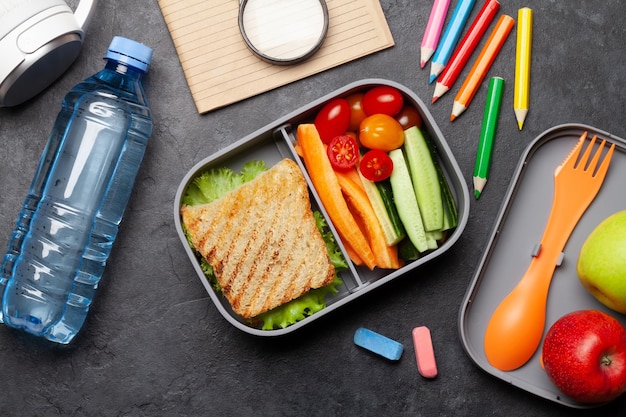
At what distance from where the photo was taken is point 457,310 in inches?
68.4

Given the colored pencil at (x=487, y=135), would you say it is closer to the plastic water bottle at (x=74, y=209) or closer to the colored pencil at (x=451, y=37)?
the colored pencil at (x=451, y=37)

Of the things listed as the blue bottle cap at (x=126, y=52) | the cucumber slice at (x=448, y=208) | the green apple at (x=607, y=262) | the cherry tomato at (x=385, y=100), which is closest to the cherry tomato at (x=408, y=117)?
the cherry tomato at (x=385, y=100)

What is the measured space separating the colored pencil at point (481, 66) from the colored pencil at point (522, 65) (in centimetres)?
4

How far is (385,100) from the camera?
1.60 metres

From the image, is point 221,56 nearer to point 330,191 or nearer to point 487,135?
point 330,191

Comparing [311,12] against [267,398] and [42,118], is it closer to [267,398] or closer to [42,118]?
[42,118]

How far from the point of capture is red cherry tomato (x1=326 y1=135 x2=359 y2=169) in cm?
160

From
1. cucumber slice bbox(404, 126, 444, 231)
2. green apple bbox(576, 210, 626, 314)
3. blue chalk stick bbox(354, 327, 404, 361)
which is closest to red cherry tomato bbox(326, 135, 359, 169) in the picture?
cucumber slice bbox(404, 126, 444, 231)

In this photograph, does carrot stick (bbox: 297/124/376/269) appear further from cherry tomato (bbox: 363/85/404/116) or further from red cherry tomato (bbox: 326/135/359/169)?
cherry tomato (bbox: 363/85/404/116)

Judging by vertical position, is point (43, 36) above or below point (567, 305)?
above

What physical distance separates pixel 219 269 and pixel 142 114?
498mm

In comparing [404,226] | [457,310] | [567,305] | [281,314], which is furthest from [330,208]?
[567,305]

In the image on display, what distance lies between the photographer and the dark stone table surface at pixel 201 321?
1.72 meters

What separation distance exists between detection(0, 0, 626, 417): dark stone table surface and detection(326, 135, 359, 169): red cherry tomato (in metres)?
0.21
